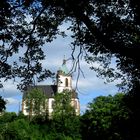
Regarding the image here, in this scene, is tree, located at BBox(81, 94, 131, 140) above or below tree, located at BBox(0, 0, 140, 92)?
above

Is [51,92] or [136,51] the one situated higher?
[51,92]

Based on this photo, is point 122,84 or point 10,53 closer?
point 10,53

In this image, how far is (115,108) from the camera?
71.1 meters

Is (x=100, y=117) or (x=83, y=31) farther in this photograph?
(x=100, y=117)

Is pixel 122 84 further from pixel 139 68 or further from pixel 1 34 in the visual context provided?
pixel 1 34

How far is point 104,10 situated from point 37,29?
6.62 feet

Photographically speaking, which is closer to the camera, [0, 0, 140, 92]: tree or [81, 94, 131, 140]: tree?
[0, 0, 140, 92]: tree

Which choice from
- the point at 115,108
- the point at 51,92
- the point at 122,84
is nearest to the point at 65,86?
the point at 51,92

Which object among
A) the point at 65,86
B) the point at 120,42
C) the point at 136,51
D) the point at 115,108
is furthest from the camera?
the point at 65,86

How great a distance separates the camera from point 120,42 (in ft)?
41.9

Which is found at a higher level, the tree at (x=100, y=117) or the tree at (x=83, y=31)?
the tree at (x=100, y=117)

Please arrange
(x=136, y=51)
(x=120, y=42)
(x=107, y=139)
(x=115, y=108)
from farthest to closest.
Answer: (x=115, y=108), (x=107, y=139), (x=120, y=42), (x=136, y=51)

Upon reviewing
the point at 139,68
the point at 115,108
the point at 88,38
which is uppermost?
the point at 115,108

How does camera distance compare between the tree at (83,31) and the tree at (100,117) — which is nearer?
the tree at (83,31)
